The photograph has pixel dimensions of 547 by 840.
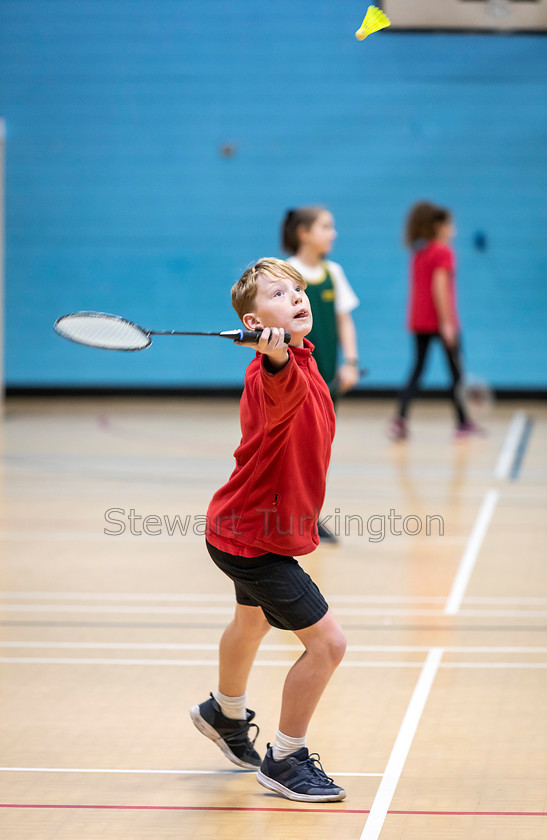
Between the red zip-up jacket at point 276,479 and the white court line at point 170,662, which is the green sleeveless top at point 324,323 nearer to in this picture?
the white court line at point 170,662

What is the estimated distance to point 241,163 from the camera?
12633 mm

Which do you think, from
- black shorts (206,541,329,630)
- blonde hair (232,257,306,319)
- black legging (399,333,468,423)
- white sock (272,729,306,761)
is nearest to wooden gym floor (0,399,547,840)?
white sock (272,729,306,761)

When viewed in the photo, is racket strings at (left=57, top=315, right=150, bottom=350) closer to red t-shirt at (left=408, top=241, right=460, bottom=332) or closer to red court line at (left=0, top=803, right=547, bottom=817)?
red court line at (left=0, top=803, right=547, bottom=817)

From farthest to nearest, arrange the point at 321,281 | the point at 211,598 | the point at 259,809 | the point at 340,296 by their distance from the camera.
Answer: the point at 340,296 < the point at 321,281 < the point at 211,598 < the point at 259,809

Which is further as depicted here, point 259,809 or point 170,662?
point 170,662

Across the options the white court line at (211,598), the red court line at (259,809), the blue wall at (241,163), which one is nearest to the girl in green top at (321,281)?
the white court line at (211,598)

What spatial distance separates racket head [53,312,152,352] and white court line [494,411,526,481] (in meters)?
5.48

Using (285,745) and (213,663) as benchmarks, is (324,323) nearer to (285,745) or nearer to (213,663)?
(213,663)

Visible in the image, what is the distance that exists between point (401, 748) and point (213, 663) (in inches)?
39.8

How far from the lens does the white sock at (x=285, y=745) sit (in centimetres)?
297

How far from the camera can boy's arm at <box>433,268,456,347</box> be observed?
10.1 m

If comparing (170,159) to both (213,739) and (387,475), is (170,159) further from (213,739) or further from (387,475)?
(213,739)

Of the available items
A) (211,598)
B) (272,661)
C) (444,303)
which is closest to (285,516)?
(272,661)

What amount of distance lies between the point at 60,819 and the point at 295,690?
671 millimetres
